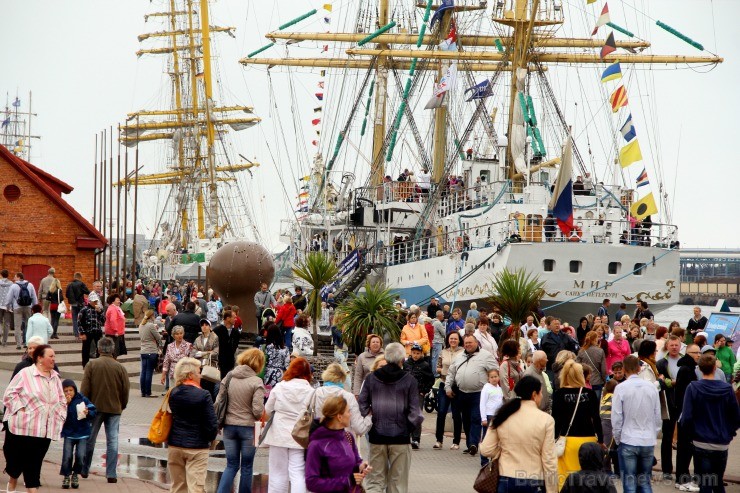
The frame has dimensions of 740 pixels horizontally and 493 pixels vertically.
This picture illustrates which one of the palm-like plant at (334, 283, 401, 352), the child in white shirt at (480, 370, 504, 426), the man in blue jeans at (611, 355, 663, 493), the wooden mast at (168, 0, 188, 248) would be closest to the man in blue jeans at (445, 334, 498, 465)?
the child in white shirt at (480, 370, 504, 426)

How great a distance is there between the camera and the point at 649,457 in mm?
12602

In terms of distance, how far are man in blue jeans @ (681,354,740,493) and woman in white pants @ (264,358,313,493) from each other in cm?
402

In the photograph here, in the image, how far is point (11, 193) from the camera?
3969 cm

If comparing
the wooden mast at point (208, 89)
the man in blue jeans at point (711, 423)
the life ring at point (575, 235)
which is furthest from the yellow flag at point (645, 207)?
the wooden mast at point (208, 89)

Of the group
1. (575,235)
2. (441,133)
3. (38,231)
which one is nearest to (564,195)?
(575,235)

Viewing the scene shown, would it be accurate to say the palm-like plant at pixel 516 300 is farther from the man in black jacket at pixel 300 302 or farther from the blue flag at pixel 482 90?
the blue flag at pixel 482 90

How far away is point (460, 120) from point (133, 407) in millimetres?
40012

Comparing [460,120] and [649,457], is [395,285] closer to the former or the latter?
[460,120]

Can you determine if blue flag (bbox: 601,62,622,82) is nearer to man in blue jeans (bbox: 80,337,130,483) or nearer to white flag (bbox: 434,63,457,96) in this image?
white flag (bbox: 434,63,457,96)

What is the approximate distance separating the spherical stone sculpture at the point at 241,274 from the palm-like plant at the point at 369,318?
2.17 metres

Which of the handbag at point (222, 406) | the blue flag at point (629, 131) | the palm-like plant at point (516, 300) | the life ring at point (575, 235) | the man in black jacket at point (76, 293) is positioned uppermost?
the blue flag at point (629, 131)

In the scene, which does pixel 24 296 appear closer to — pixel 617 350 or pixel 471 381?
pixel 617 350

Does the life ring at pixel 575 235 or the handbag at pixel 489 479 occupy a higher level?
the life ring at pixel 575 235

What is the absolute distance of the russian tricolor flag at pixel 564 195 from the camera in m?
35.1
